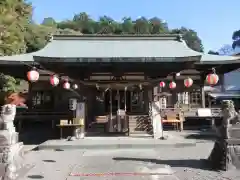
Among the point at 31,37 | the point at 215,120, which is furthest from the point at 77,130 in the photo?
the point at 31,37

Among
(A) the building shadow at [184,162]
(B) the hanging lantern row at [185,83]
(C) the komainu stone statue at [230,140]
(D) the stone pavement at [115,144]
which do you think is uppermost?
(B) the hanging lantern row at [185,83]

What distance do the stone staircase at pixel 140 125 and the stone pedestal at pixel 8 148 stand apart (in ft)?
23.9

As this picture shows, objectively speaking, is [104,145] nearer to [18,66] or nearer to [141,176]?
[141,176]

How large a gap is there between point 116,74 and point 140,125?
9.85 feet

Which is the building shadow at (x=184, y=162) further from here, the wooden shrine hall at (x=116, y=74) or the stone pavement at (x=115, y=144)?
the wooden shrine hall at (x=116, y=74)

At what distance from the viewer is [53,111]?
63.4 ft

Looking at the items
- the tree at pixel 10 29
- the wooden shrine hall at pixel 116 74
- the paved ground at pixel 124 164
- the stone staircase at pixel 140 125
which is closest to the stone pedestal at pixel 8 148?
the paved ground at pixel 124 164

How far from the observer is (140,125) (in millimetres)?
13945

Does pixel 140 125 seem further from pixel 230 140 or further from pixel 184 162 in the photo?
pixel 230 140

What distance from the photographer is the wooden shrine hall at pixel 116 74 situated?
12.7 m

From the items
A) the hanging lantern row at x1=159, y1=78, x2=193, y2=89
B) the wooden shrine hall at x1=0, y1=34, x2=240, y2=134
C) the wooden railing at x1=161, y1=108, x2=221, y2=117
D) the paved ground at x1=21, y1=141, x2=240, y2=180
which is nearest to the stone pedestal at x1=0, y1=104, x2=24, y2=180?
the paved ground at x1=21, y1=141, x2=240, y2=180

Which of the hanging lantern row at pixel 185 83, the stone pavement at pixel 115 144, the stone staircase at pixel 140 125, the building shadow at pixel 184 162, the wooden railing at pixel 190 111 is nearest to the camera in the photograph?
the building shadow at pixel 184 162

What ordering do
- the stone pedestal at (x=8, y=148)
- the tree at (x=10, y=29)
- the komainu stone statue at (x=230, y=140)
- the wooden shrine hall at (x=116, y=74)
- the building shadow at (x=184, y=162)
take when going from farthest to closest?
the tree at (x=10, y=29) → the wooden shrine hall at (x=116, y=74) → the building shadow at (x=184, y=162) → the komainu stone statue at (x=230, y=140) → the stone pedestal at (x=8, y=148)

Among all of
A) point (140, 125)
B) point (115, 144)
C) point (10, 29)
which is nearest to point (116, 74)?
point (140, 125)
